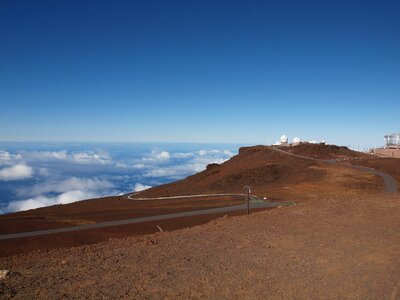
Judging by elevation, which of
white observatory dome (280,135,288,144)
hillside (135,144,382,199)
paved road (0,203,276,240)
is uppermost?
white observatory dome (280,135,288,144)

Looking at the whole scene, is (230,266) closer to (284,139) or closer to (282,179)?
(282,179)

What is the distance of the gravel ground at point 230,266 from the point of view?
28.2 ft

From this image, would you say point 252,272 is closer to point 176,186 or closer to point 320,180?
point 320,180

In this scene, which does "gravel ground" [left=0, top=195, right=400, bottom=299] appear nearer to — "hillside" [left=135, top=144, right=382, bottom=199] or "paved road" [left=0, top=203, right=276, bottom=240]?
"paved road" [left=0, top=203, right=276, bottom=240]

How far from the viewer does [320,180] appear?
42312 mm

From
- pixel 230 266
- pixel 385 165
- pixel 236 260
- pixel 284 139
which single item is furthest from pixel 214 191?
pixel 284 139

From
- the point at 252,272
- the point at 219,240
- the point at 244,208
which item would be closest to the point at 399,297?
the point at 252,272

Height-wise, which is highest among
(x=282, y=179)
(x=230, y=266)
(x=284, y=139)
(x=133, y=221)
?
(x=284, y=139)

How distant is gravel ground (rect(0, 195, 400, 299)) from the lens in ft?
28.2

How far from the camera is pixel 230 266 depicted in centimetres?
1040

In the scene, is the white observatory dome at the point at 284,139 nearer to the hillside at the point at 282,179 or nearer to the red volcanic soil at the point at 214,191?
the red volcanic soil at the point at 214,191

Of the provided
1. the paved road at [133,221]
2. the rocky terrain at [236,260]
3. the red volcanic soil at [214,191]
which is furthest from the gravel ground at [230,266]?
the paved road at [133,221]

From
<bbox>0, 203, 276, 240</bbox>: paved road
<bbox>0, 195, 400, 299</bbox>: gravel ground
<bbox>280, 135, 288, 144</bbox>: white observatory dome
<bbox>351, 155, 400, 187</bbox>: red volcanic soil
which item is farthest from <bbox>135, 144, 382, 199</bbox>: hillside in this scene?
<bbox>0, 195, 400, 299</bbox>: gravel ground

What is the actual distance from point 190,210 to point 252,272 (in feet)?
58.9
